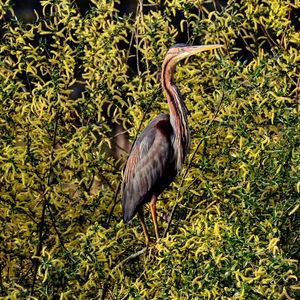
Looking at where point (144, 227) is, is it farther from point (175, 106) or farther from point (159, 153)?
point (175, 106)

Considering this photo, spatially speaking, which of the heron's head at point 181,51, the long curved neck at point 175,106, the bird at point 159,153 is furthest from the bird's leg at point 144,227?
the heron's head at point 181,51

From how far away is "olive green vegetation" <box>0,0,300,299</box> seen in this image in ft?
10.0

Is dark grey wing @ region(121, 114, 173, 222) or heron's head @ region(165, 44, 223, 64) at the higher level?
heron's head @ region(165, 44, 223, 64)

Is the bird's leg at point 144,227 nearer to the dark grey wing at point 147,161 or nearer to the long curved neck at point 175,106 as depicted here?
the dark grey wing at point 147,161

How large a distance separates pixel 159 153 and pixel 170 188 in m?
0.44

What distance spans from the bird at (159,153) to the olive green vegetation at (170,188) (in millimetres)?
86

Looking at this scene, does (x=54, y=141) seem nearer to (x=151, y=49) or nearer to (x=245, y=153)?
(x=151, y=49)

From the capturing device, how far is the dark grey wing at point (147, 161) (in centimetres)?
404

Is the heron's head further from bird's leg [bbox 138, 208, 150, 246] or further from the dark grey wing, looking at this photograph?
bird's leg [bbox 138, 208, 150, 246]

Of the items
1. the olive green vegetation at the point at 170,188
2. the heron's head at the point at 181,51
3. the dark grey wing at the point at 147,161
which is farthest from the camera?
the dark grey wing at the point at 147,161

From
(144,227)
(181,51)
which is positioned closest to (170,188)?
(144,227)

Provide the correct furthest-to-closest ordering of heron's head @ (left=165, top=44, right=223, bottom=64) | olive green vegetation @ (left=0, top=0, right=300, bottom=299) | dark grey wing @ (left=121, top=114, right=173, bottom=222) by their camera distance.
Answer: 1. dark grey wing @ (left=121, top=114, right=173, bottom=222)
2. heron's head @ (left=165, top=44, right=223, bottom=64)
3. olive green vegetation @ (left=0, top=0, right=300, bottom=299)

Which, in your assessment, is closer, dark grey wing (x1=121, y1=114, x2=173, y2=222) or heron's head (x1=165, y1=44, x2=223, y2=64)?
heron's head (x1=165, y1=44, x2=223, y2=64)

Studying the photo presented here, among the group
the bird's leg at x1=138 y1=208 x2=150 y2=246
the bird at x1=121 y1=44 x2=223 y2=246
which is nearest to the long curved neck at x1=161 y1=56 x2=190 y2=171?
the bird at x1=121 y1=44 x2=223 y2=246
